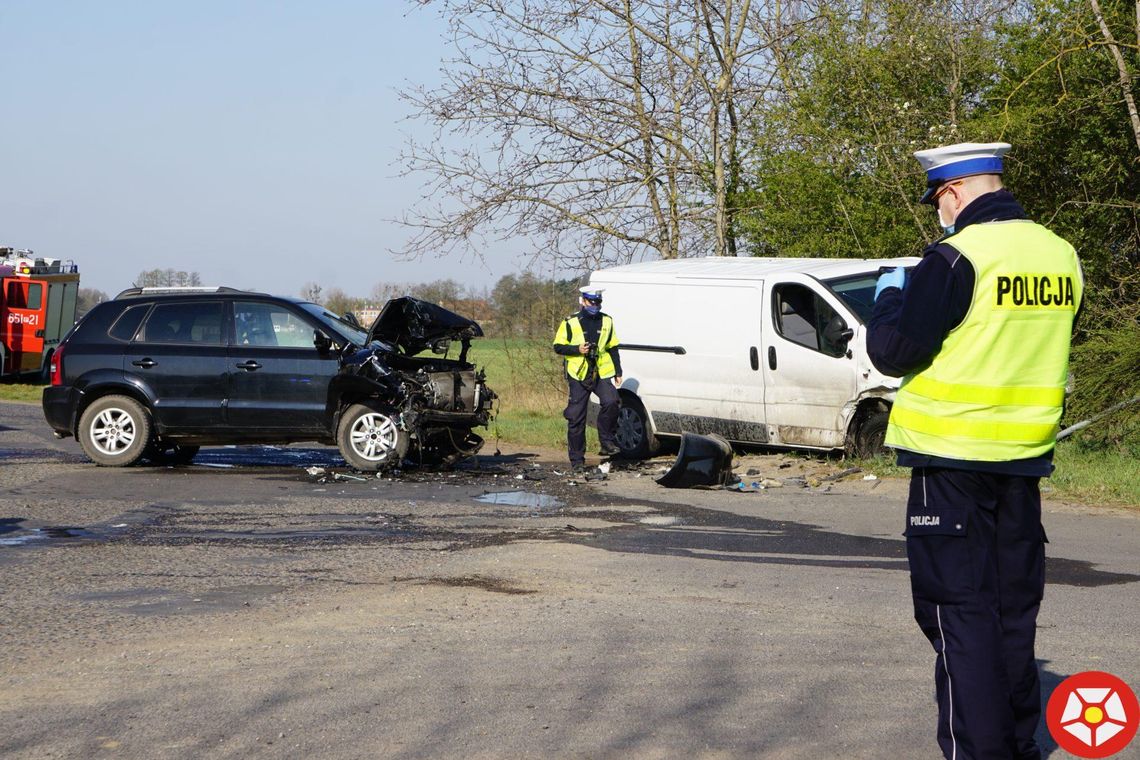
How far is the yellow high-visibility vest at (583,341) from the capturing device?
14.0 m

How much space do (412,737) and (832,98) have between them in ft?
49.8

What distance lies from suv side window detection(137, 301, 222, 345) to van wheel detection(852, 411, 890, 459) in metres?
6.75

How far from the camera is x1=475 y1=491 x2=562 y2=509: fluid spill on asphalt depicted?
37.2 ft

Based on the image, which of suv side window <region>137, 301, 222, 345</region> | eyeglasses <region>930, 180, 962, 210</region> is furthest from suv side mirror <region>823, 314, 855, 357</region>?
eyeglasses <region>930, 180, 962, 210</region>

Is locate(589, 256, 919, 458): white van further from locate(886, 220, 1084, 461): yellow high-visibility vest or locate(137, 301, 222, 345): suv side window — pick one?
locate(886, 220, 1084, 461): yellow high-visibility vest

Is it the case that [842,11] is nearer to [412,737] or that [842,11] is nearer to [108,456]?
[108,456]

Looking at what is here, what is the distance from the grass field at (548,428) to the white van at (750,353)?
0.76 metres

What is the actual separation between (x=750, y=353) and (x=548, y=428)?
17.3 feet

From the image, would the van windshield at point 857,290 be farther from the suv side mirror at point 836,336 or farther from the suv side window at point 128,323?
the suv side window at point 128,323

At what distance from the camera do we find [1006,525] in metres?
3.98

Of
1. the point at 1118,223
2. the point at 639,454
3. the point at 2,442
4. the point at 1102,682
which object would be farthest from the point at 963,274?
the point at 2,442

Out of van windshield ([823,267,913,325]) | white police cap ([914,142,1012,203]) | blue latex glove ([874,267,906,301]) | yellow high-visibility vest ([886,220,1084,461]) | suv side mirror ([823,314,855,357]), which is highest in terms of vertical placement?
van windshield ([823,267,913,325])

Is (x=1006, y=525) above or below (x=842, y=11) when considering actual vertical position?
below

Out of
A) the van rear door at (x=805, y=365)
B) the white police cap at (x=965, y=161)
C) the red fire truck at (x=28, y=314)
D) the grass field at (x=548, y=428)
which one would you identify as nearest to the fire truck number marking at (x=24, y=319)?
the red fire truck at (x=28, y=314)
